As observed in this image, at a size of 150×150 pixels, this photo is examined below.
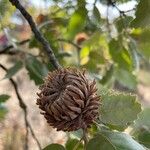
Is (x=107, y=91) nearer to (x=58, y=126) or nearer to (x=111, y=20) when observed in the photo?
(x=58, y=126)

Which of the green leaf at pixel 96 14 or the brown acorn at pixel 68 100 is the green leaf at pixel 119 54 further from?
the brown acorn at pixel 68 100

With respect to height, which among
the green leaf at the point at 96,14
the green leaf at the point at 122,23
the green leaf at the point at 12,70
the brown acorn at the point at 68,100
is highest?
the green leaf at the point at 12,70

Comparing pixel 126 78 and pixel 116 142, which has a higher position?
pixel 126 78

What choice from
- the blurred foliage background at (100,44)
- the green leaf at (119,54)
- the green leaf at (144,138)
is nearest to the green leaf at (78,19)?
the blurred foliage background at (100,44)

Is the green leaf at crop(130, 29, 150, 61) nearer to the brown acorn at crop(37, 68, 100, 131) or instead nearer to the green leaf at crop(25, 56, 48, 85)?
the green leaf at crop(25, 56, 48, 85)

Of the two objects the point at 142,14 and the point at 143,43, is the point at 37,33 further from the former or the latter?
the point at 143,43

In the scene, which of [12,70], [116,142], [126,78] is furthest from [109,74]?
[116,142]

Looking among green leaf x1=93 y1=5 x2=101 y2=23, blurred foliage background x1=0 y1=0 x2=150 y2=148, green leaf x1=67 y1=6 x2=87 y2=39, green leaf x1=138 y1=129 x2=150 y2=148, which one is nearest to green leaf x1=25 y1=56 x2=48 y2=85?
blurred foliage background x1=0 y1=0 x2=150 y2=148
